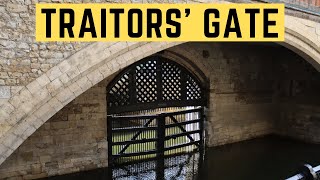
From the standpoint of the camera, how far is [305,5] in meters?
6.47

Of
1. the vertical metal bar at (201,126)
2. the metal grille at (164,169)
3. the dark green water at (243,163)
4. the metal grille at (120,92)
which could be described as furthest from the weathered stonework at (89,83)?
the metal grille at (164,169)

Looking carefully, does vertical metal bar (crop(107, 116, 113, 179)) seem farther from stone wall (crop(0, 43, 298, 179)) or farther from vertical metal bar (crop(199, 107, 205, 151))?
vertical metal bar (crop(199, 107, 205, 151))

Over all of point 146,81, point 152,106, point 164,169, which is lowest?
point 164,169

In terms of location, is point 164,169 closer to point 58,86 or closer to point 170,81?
point 170,81

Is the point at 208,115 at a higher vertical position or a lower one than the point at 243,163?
higher

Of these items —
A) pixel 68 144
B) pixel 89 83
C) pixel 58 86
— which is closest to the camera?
pixel 58 86

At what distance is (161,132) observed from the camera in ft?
27.1

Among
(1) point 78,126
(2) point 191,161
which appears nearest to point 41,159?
(1) point 78,126

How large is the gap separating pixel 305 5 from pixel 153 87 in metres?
3.78

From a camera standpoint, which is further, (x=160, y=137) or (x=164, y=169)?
(x=160, y=137)

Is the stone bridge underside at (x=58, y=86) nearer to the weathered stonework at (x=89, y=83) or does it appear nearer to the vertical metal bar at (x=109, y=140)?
the weathered stonework at (x=89, y=83)

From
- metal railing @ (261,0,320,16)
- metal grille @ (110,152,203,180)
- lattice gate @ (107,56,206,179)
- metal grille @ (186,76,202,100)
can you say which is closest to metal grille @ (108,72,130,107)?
lattice gate @ (107,56,206,179)

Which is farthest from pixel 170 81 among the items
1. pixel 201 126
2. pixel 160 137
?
pixel 201 126

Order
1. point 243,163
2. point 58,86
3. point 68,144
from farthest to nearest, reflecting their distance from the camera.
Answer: point 243,163 → point 68,144 → point 58,86
